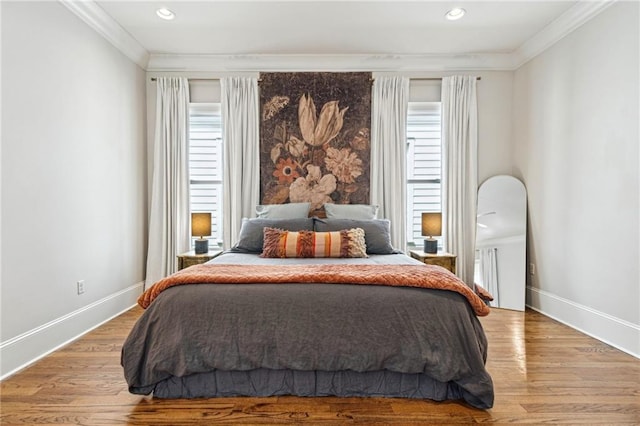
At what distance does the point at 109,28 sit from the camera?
3.44 metres

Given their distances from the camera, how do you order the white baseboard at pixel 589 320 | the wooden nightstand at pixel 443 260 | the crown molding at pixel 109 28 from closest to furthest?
the white baseboard at pixel 589 320 < the crown molding at pixel 109 28 < the wooden nightstand at pixel 443 260

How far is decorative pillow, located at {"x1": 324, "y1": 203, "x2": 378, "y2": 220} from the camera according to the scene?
12.8ft

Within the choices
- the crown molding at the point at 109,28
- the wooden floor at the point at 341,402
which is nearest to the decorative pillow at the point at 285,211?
the wooden floor at the point at 341,402

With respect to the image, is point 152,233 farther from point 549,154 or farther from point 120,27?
point 549,154

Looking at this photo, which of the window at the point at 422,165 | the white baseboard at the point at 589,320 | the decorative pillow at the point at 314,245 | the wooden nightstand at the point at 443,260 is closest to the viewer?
the white baseboard at the point at 589,320

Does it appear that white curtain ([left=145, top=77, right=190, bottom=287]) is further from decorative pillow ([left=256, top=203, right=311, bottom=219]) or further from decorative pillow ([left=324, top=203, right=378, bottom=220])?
decorative pillow ([left=324, top=203, right=378, bottom=220])

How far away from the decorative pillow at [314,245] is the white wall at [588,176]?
1.91 m

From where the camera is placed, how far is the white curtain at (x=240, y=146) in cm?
425

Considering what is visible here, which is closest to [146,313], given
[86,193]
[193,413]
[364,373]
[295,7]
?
[193,413]

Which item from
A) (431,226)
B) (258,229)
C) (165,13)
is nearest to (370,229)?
(431,226)

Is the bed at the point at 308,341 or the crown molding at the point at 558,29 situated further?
the crown molding at the point at 558,29

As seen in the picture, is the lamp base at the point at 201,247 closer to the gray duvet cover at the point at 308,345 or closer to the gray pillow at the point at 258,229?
the gray pillow at the point at 258,229

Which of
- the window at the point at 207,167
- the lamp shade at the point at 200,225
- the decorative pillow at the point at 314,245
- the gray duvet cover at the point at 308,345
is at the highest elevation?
the window at the point at 207,167

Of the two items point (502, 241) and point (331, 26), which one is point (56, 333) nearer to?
point (331, 26)
